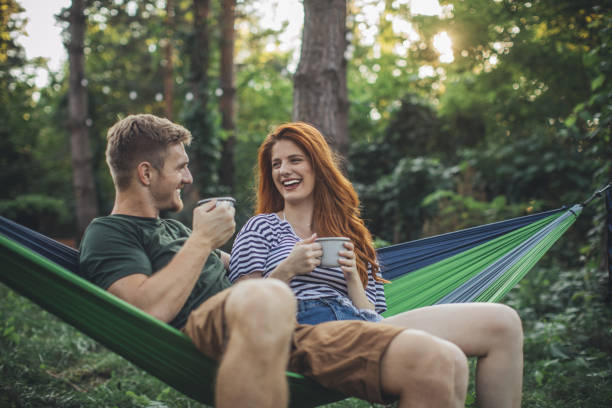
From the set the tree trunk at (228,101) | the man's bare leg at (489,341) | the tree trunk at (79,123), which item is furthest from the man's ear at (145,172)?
the tree trunk at (228,101)

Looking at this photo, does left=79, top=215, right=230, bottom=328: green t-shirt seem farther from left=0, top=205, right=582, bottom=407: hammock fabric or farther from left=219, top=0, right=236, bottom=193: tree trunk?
left=219, top=0, right=236, bottom=193: tree trunk

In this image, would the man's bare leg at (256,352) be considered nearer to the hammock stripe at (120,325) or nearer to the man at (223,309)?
the man at (223,309)

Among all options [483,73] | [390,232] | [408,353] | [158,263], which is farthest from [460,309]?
[390,232]

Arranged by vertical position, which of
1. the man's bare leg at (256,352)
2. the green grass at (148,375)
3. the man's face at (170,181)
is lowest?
the green grass at (148,375)

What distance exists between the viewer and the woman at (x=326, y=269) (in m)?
1.46

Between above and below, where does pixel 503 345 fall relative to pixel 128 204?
below

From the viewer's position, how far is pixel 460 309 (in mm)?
1561

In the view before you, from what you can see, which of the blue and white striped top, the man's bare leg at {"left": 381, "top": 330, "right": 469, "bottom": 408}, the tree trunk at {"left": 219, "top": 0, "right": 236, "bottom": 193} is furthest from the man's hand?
the tree trunk at {"left": 219, "top": 0, "right": 236, "bottom": 193}

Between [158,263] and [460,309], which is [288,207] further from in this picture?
[460,309]

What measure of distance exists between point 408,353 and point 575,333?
230cm

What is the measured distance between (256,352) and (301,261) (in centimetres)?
52

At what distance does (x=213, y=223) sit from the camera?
1.40m

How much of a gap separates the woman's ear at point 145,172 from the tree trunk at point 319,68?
5.57 ft

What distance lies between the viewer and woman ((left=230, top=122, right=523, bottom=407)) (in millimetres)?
1459
